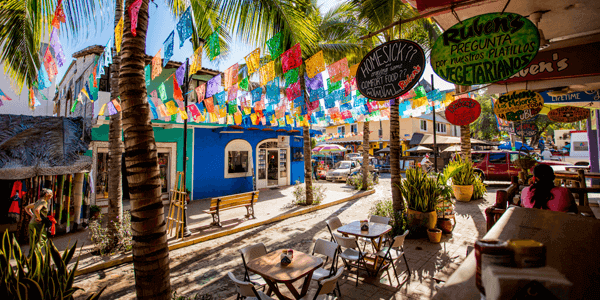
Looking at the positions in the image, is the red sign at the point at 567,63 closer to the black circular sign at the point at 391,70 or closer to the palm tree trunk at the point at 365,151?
the black circular sign at the point at 391,70

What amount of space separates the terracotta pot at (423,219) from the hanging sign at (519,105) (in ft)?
9.61

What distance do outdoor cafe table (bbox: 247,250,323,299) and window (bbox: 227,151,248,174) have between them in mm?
10230

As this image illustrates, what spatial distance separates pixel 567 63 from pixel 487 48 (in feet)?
7.86

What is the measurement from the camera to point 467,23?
300 centimetres

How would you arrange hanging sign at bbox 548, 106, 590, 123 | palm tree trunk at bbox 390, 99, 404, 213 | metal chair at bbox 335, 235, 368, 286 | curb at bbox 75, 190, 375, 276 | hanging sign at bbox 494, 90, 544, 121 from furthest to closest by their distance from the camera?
hanging sign at bbox 548, 106, 590, 123 < palm tree trunk at bbox 390, 99, 404, 213 < hanging sign at bbox 494, 90, 544, 121 < curb at bbox 75, 190, 375, 276 < metal chair at bbox 335, 235, 368, 286

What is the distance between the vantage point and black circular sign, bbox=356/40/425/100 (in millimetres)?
3510

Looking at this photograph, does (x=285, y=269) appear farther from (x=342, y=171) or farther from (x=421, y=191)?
(x=342, y=171)

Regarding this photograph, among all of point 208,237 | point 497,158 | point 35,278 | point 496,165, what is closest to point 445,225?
point 208,237

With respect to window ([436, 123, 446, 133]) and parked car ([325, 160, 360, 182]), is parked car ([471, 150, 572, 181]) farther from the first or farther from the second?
window ([436, 123, 446, 133])

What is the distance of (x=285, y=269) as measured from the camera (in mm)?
3424

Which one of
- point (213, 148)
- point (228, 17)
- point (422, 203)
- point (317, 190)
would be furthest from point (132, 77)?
point (213, 148)

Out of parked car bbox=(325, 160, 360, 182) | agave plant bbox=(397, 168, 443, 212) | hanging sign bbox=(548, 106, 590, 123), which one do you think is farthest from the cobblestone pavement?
parked car bbox=(325, 160, 360, 182)

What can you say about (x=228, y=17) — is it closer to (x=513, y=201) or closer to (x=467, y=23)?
(x=467, y=23)

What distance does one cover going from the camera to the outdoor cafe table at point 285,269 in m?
3.21
